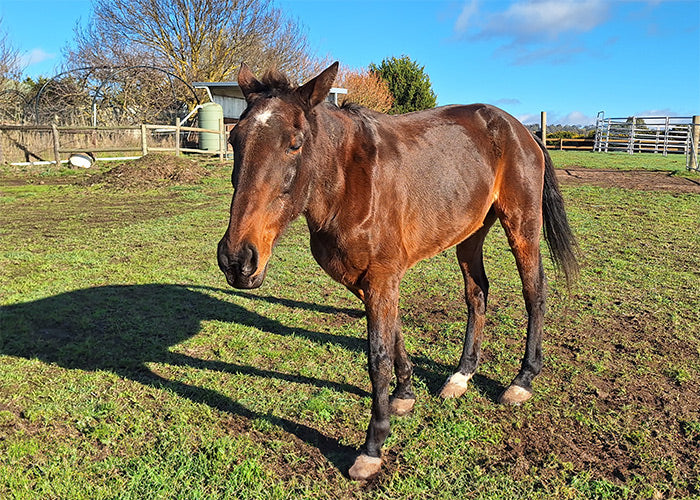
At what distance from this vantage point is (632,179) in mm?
16609

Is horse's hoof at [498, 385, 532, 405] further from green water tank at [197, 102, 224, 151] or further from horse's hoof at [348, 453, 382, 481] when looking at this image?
green water tank at [197, 102, 224, 151]

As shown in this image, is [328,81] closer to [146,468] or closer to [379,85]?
[146,468]

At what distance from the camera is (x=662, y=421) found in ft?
10.8

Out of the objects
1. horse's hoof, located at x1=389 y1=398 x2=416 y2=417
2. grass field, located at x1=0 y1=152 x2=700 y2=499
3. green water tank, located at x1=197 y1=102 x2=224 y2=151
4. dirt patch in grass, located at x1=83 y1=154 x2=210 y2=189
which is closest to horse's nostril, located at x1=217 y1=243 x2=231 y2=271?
grass field, located at x1=0 y1=152 x2=700 y2=499

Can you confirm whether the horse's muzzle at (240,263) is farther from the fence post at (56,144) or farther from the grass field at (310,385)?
the fence post at (56,144)

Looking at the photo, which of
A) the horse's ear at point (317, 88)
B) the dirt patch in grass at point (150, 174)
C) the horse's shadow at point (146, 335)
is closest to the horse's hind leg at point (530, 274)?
the horse's shadow at point (146, 335)

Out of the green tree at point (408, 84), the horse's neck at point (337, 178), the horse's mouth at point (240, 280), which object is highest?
the green tree at point (408, 84)

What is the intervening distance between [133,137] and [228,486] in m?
24.8

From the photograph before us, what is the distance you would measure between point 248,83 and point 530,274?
258 cm

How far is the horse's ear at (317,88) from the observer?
253 centimetres

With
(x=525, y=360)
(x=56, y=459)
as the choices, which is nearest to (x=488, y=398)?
(x=525, y=360)

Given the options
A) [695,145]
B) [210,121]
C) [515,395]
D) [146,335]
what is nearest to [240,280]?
[515,395]

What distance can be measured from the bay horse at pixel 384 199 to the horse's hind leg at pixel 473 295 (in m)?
0.01

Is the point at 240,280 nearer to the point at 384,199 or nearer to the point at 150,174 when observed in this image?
the point at 384,199
